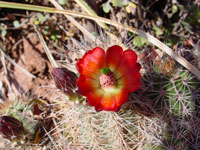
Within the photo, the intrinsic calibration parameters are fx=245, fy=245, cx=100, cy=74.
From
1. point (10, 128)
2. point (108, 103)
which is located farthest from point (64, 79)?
point (10, 128)

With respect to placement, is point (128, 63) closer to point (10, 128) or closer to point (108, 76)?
point (108, 76)

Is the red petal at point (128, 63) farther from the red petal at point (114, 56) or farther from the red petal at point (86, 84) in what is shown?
the red petal at point (86, 84)

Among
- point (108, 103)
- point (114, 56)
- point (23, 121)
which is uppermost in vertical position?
point (114, 56)

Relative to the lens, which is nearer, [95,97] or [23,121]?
[95,97]

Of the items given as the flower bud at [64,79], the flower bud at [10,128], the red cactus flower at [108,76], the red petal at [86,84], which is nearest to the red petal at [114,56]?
the red cactus flower at [108,76]

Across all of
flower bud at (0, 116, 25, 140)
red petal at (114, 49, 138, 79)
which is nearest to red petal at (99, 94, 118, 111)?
red petal at (114, 49, 138, 79)
